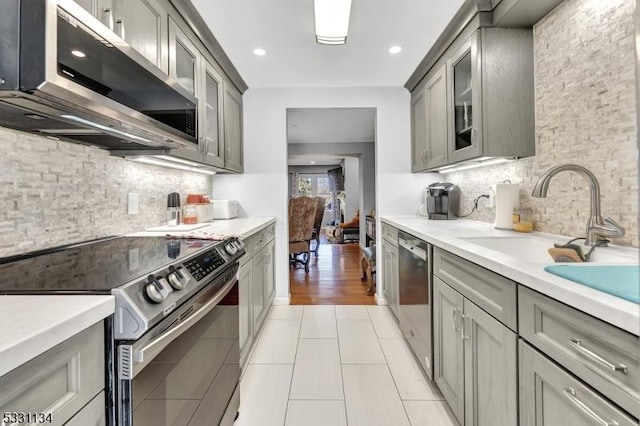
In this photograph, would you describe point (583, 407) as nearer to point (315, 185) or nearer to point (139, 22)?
point (139, 22)

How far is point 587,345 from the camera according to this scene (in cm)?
71

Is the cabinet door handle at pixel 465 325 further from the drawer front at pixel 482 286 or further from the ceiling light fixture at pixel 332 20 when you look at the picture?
the ceiling light fixture at pixel 332 20

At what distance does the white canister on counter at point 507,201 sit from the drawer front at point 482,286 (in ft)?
2.27

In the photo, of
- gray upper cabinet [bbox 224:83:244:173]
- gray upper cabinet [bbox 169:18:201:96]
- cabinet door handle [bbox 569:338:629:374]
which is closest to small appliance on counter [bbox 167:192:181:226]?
gray upper cabinet [bbox 224:83:244:173]

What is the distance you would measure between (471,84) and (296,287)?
3.00m

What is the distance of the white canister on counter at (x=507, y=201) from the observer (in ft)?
6.59

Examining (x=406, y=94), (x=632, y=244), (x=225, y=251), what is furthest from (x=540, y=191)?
(x=406, y=94)

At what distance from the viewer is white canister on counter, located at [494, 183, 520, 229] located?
6.59 feet

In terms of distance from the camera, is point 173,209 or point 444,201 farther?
point 444,201

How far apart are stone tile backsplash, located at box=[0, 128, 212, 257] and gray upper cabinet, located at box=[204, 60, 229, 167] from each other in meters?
0.47

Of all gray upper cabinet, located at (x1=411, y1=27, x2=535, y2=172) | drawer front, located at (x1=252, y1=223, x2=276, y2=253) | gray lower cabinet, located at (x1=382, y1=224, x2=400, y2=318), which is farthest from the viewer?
gray lower cabinet, located at (x1=382, y1=224, x2=400, y2=318)

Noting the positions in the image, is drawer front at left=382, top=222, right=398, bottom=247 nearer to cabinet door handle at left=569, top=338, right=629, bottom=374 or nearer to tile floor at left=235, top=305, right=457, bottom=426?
tile floor at left=235, top=305, right=457, bottom=426

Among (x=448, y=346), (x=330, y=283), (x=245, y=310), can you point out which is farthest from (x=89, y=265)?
(x=330, y=283)

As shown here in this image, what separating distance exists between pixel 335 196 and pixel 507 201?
29.7ft
